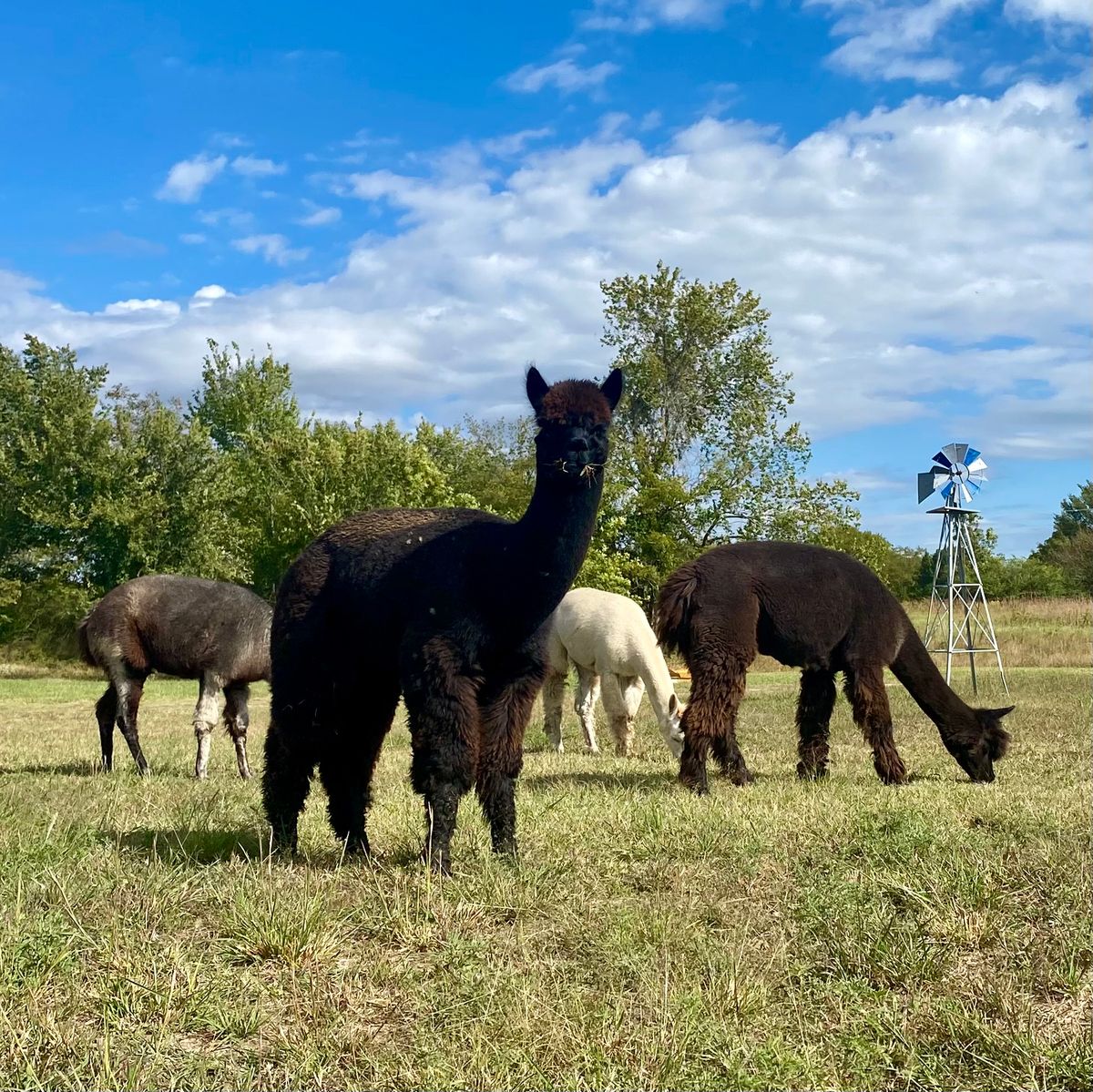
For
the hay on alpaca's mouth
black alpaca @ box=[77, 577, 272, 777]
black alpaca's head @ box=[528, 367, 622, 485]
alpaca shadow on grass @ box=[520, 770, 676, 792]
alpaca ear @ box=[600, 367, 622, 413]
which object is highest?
alpaca ear @ box=[600, 367, 622, 413]

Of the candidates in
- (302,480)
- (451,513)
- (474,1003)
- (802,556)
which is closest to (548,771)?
(802,556)

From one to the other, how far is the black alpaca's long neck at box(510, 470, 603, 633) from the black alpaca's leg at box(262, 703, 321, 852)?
4.99ft

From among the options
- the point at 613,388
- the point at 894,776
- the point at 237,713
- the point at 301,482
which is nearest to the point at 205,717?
the point at 237,713

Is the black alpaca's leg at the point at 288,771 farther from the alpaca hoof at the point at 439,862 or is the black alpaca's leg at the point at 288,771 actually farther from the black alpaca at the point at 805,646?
the black alpaca at the point at 805,646

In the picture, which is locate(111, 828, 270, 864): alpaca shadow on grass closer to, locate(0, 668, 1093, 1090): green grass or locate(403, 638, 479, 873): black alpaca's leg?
locate(0, 668, 1093, 1090): green grass

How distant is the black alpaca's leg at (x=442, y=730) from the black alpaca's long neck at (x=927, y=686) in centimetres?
611

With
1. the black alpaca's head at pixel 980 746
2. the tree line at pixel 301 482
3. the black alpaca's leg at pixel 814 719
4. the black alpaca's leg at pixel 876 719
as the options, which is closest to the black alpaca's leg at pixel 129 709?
the black alpaca's leg at pixel 814 719

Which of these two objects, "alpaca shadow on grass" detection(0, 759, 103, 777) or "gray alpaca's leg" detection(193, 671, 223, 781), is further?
"gray alpaca's leg" detection(193, 671, 223, 781)

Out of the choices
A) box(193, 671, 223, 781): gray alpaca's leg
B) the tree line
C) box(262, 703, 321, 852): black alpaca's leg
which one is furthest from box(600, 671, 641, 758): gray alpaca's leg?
the tree line

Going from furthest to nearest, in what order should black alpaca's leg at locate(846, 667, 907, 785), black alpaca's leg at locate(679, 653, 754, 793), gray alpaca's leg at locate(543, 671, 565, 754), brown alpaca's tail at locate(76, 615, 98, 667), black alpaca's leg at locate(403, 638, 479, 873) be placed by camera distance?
gray alpaca's leg at locate(543, 671, 565, 754) → brown alpaca's tail at locate(76, 615, 98, 667) → black alpaca's leg at locate(846, 667, 907, 785) → black alpaca's leg at locate(679, 653, 754, 793) → black alpaca's leg at locate(403, 638, 479, 873)

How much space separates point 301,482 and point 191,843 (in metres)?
31.5

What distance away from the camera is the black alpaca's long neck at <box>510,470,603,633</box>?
5266 millimetres

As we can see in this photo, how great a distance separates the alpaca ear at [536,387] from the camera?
17.9 feet

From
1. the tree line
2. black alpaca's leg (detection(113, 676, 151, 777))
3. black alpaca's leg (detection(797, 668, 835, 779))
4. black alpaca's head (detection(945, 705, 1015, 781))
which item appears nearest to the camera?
black alpaca's head (detection(945, 705, 1015, 781))
